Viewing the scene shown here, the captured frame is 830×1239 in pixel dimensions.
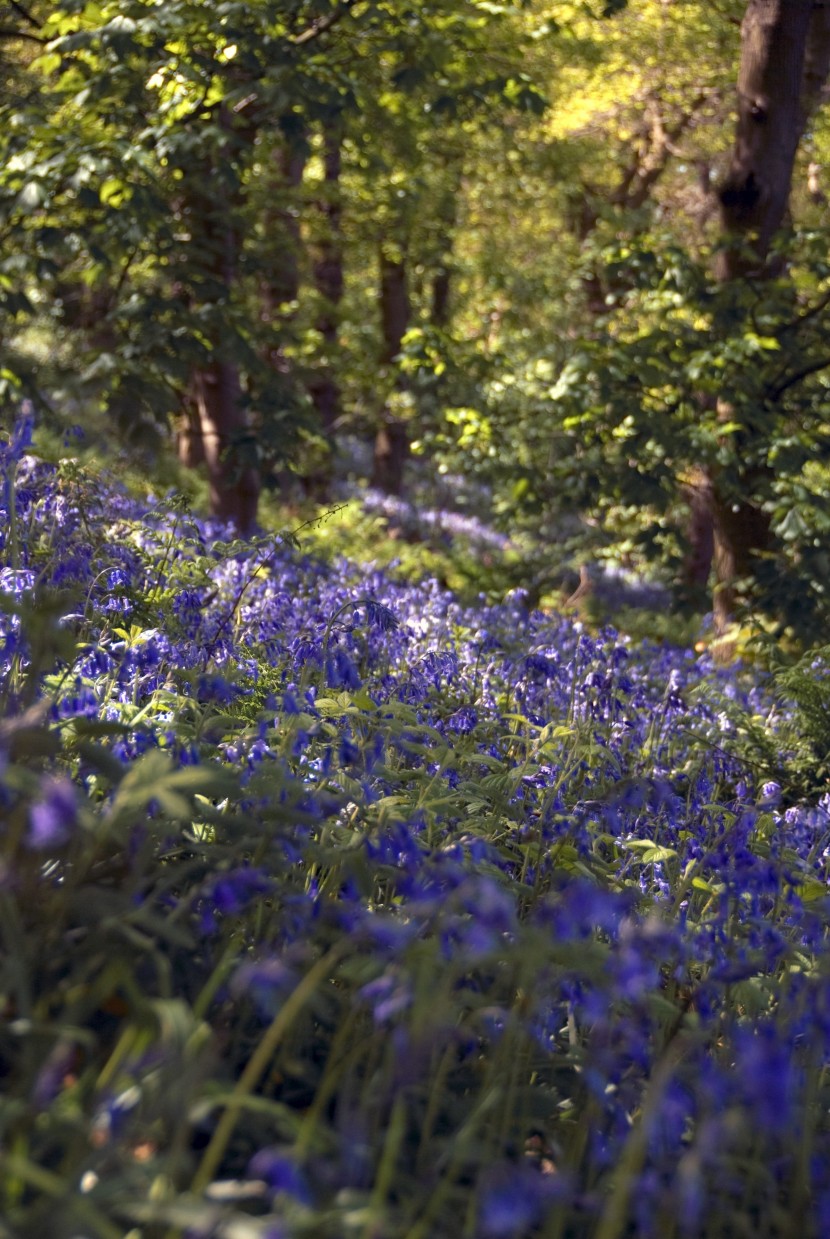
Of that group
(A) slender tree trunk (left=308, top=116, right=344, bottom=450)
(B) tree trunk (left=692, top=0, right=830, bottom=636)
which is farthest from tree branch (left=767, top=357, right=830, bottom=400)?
(A) slender tree trunk (left=308, top=116, right=344, bottom=450)

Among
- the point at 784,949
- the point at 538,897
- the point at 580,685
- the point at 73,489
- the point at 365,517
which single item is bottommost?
the point at 365,517

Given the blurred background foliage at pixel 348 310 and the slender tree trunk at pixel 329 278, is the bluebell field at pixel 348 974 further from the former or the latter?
the slender tree trunk at pixel 329 278

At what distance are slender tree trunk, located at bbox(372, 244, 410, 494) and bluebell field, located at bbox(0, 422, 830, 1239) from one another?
11.9 meters

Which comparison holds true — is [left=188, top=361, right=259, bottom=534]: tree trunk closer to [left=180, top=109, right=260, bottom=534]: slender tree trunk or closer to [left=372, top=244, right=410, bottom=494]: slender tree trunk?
[left=180, top=109, right=260, bottom=534]: slender tree trunk

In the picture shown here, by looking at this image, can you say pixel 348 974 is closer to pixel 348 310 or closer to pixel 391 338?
pixel 348 310

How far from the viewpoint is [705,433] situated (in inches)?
334

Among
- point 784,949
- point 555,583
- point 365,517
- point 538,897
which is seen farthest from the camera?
point 365,517

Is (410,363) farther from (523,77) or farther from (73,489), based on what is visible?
(73,489)

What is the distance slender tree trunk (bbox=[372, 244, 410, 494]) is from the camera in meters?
16.2

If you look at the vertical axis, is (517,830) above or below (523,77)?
below

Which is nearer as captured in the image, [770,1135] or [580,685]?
[770,1135]

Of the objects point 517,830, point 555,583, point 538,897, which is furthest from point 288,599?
point 555,583

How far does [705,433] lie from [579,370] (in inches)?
42.2

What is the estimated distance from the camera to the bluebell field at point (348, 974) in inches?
67.6
